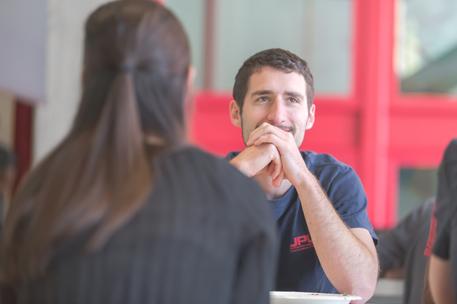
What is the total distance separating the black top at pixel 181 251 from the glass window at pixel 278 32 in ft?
15.8

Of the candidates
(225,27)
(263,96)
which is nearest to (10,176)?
(225,27)

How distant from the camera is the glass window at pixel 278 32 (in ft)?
20.4

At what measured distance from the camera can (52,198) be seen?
1.29 meters

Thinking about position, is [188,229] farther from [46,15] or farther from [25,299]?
[46,15]

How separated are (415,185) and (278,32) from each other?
1292 mm

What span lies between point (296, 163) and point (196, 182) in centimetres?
71

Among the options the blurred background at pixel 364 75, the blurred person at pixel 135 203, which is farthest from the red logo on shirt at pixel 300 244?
the blurred background at pixel 364 75

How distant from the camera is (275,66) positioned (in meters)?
2.08

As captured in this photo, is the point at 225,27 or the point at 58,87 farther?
the point at 225,27

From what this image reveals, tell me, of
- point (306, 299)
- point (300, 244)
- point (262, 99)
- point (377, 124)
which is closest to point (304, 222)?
point (300, 244)

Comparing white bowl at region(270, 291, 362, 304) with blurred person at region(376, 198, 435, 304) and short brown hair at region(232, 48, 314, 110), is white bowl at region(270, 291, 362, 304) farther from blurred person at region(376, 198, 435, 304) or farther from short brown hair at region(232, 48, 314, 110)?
blurred person at region(376, 198, 435, 304)

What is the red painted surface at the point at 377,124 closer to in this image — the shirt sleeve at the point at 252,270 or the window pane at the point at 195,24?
the window pane at the point at 195,24

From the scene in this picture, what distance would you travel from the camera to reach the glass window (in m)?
6.21

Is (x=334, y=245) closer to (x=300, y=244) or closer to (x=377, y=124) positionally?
(x=300, y=244)
